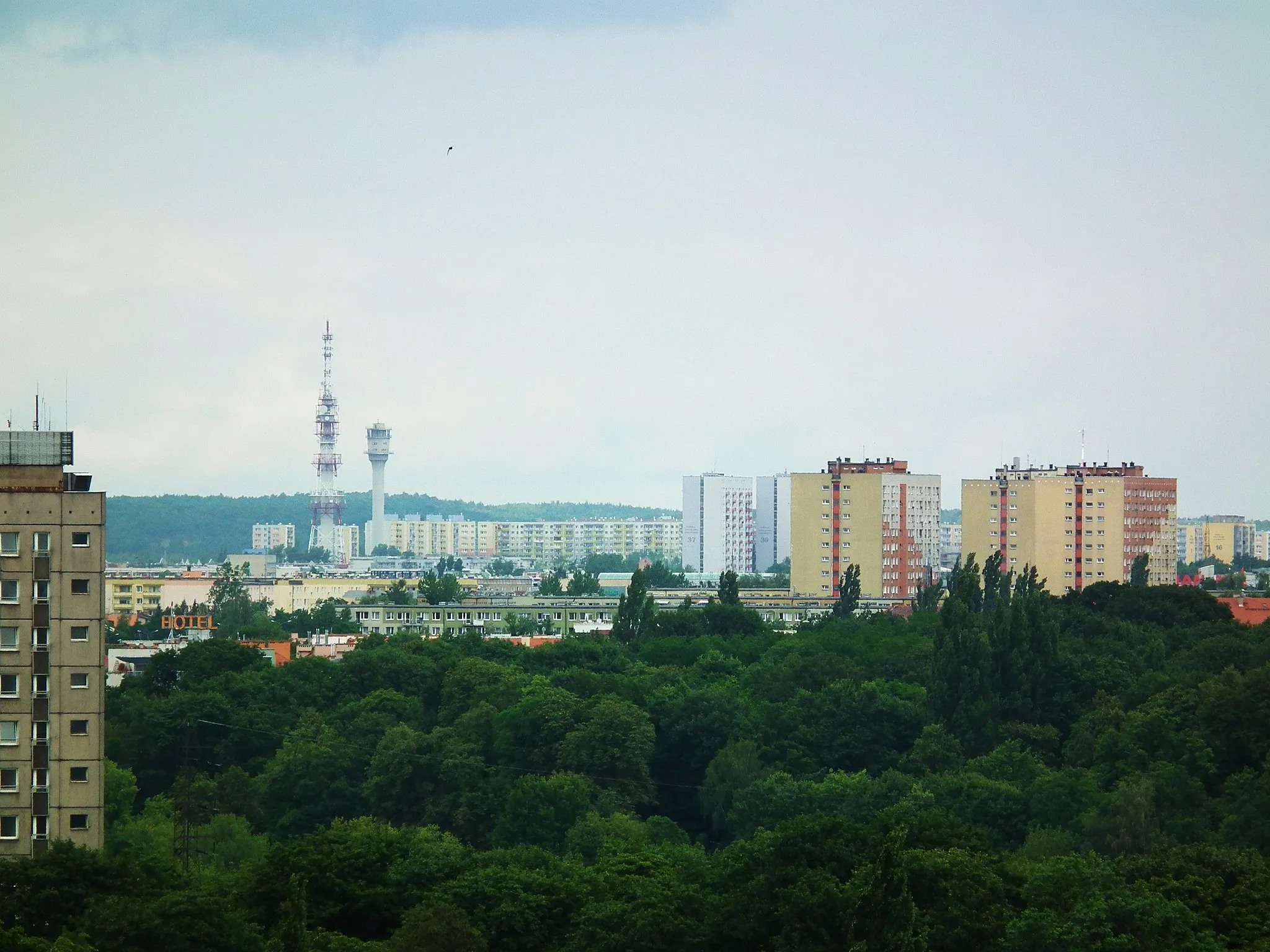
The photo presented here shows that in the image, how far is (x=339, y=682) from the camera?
215ft

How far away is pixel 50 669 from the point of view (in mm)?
32750

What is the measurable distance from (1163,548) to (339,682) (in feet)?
205

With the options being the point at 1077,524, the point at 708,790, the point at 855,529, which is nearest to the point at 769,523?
the point at 855,529

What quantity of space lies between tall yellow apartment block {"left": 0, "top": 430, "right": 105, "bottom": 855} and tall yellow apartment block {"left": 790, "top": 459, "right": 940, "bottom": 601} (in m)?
85.3

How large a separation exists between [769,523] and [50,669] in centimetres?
15527

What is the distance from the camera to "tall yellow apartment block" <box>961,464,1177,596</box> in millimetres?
110688

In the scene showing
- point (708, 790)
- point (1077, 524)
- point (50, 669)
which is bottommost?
point (708, 790)

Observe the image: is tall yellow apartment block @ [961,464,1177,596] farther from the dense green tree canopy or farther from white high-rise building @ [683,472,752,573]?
white high-rise building @ [683,472,752,573]

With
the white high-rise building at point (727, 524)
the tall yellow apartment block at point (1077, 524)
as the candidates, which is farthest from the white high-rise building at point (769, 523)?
the tall yellow apartment block at point (1077, 524)

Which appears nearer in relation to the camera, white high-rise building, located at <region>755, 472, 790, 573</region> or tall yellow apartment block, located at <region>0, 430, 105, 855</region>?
tall yellow apartment block, located at <region>0, 430, 105, 855</region>

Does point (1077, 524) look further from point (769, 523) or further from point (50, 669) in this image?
point (50, 669)

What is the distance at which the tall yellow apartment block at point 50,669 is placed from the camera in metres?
32.4

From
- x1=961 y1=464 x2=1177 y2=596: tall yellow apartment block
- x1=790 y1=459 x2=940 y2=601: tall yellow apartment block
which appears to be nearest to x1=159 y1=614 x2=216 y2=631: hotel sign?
x1=790 y1=459 x2=940 y2=601: tall yellow apartment block

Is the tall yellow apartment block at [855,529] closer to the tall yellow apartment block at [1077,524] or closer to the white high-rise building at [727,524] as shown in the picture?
the tall yellow apartment block at [1077,524]
